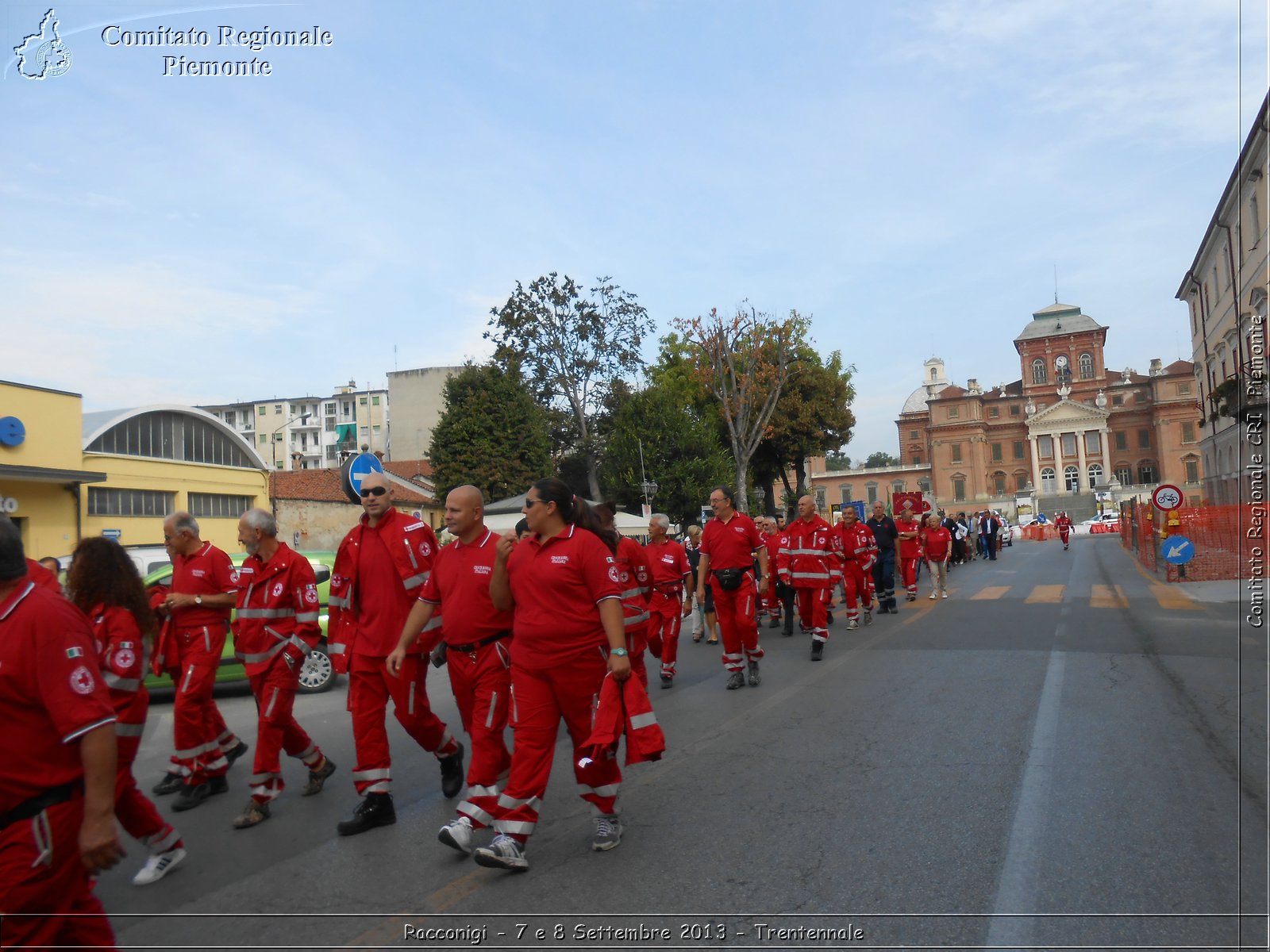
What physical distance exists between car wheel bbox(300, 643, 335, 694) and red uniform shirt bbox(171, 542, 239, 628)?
5.23 metres

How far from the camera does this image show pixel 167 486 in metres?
33.6

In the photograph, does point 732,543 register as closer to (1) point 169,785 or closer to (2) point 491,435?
(1) point 169,785

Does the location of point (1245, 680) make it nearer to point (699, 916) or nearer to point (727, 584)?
point (727, 584)

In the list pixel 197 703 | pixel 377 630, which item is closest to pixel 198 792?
pixel 197 703

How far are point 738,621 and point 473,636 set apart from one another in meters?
4.74

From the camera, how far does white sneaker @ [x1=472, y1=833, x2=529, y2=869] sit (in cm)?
450

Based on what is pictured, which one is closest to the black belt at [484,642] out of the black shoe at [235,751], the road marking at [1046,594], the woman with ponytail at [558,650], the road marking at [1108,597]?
the woman with ponytail at [558,650]

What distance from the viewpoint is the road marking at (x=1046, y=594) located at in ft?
57.8

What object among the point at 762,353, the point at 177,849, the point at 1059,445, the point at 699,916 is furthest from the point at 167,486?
the point at 1059,445

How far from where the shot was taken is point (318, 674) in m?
11.5

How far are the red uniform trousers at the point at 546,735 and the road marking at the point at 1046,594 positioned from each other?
14.3 m

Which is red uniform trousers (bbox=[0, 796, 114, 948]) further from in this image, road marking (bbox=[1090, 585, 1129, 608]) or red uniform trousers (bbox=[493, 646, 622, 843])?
road marking (bbox=[1090, 585, 1129, 608])

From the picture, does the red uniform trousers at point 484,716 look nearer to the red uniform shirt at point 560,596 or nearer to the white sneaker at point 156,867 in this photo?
the red uniform shirt at point 560,596

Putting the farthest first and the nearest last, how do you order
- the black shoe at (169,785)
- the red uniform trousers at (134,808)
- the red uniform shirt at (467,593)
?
1. the black shoe at (169,785)
2. the red uniform shirt at (467,593)
3. the red uniform trousers at (134,808)
